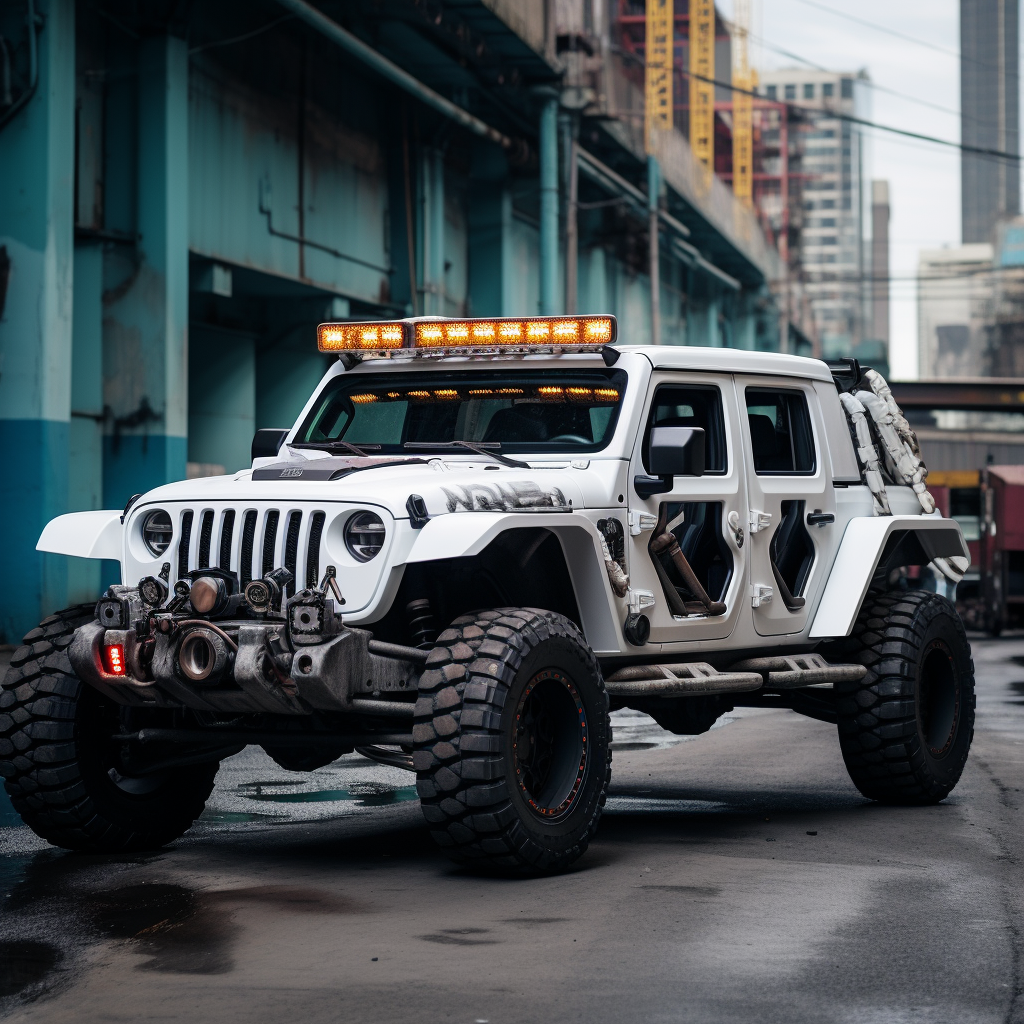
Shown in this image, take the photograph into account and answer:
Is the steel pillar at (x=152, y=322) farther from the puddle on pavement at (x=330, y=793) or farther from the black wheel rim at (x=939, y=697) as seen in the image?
the black wheel rim at (x=939, y=697)

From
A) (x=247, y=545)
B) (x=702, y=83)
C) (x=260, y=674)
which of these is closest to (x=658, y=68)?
(x=702, y=83)

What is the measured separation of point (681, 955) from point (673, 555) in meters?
2.73

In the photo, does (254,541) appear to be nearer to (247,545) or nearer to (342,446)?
(247,545)

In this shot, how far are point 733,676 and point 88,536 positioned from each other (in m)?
A: 2.91

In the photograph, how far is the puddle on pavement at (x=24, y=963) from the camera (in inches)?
205

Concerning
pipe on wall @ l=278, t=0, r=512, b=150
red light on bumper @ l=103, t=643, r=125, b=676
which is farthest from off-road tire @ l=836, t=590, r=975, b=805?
pipe on wall @ l=278, t=0, r=512, b=150

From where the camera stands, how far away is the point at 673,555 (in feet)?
26.1

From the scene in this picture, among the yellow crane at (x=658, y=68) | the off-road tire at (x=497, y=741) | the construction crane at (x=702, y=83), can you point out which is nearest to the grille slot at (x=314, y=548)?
the off-road tire at (x=497, y=741)

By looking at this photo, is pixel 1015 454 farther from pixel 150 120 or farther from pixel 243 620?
pixel 243 620

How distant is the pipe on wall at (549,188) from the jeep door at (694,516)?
71.7 ft

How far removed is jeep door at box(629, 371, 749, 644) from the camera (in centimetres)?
784

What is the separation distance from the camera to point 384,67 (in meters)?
24.0

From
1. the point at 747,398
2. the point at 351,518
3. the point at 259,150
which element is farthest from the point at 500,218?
the point at 351,518

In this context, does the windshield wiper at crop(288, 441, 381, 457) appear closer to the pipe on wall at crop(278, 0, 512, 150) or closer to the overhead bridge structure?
the overhead bridge structure
